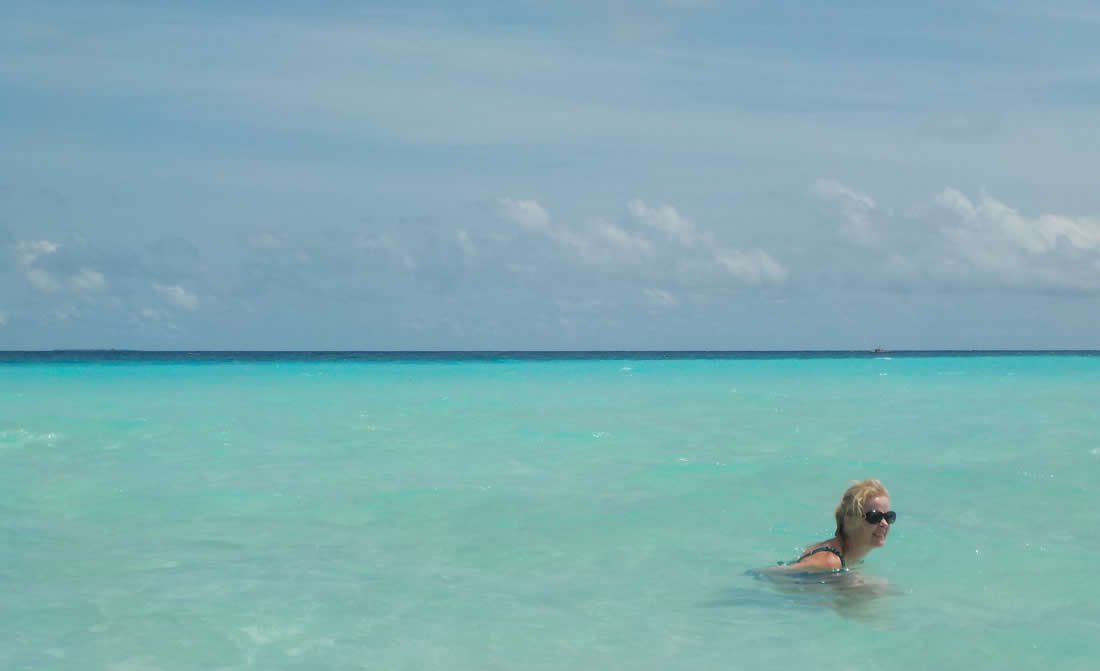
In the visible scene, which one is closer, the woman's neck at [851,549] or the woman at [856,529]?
the woman at [856,529]

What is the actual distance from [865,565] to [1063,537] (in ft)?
7.43

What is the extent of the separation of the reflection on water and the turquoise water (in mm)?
24

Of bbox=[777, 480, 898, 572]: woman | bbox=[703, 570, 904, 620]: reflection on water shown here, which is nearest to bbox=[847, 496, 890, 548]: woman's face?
bbox=[777, 480, 898, 572]: woman

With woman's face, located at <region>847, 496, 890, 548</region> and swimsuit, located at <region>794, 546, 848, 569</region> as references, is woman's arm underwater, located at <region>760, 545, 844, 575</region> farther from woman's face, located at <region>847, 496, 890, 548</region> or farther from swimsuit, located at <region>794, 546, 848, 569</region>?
woman's face, located at <region>847, 496, 890, 548</region>

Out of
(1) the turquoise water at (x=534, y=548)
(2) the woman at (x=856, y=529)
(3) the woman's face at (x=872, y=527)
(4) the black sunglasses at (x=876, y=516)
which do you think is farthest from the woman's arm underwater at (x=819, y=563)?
(4) the black sunglasses at (x=876, y=516)

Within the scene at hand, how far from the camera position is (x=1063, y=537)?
8.86 meters

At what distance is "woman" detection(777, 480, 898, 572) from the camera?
21.1ft

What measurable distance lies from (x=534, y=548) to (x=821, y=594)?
255 centimetres

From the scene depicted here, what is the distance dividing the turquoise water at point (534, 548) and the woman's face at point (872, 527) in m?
0.38

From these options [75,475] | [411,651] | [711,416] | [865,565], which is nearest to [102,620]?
[411,651]

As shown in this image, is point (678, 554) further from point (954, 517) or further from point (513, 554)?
point (954, 517)

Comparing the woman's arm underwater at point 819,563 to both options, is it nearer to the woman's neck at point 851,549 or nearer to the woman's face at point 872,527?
the woman's neck at point 851,549

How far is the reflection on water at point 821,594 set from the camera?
6449mm

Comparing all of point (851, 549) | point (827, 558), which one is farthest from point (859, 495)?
point (827, 558)
